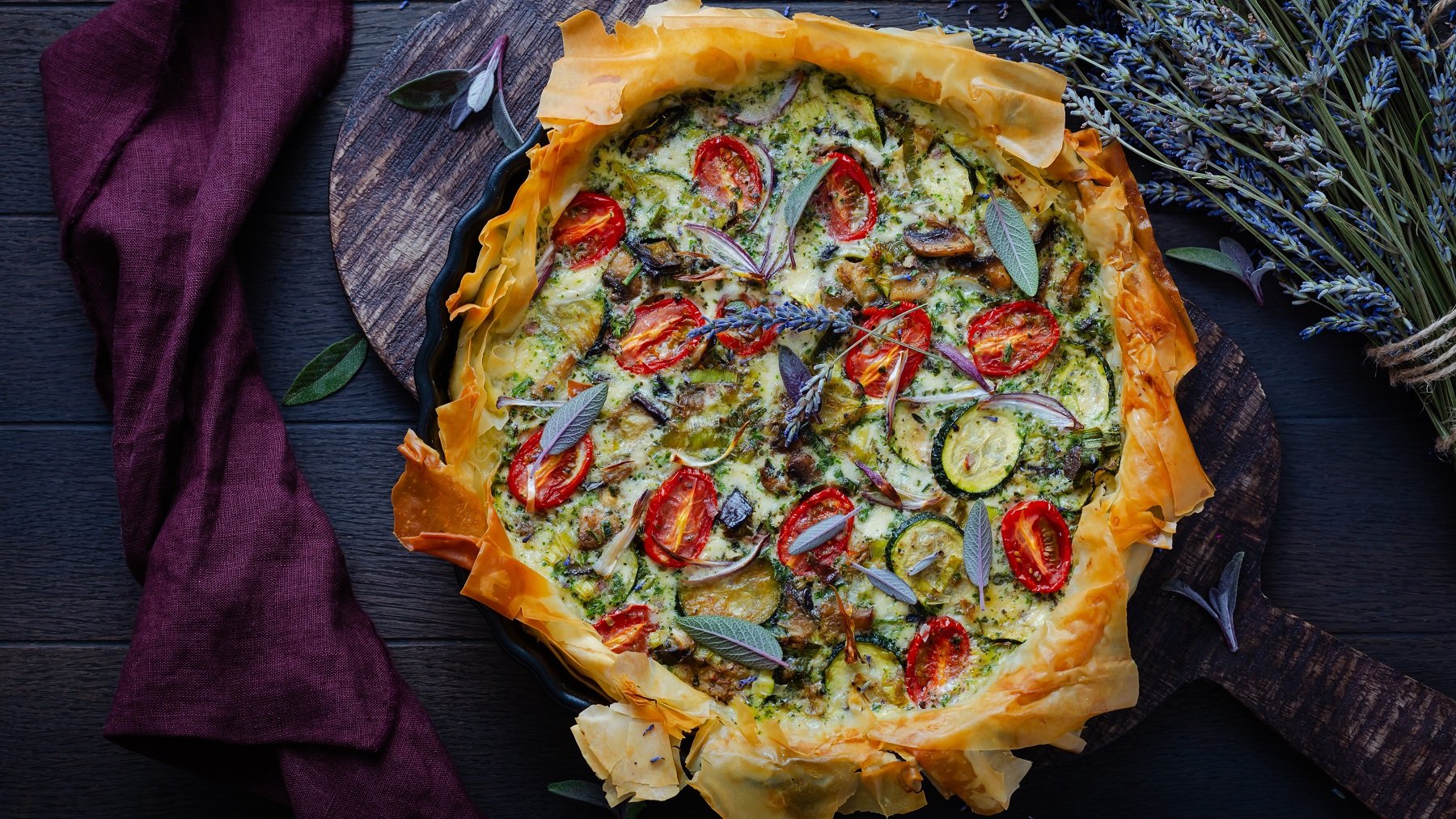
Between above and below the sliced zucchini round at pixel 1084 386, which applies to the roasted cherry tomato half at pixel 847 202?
above

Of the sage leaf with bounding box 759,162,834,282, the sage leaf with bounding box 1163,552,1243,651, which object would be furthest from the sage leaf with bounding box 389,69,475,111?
the sage leaf with bounding box 1163,552,1243,651

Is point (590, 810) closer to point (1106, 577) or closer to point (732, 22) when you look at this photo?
point (1106, 577)

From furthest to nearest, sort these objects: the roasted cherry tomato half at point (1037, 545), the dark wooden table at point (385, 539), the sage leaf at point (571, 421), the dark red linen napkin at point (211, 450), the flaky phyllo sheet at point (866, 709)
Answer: the dark wooden table at point (385, 539)
the dark red linen napkin at point (211, 450)
the roasted cherry tomato half at point (1037, 545)
the sage leaf at point (571, 421)
the flaky phyllo sheet at point (866, 709)

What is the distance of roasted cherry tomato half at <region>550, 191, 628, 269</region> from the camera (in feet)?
8.14

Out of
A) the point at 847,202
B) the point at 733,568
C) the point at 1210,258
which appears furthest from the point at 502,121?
the point at 1210,258

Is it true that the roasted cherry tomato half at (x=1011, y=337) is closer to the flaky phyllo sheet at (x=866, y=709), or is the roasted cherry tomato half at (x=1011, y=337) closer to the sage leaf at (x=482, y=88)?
the flaky phyllo sheet at (x=866, y=709)

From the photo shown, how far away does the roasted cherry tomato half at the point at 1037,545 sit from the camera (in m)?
2.44

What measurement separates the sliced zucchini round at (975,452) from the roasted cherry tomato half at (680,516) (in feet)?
1.84

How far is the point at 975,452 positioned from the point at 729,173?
3.01 feet

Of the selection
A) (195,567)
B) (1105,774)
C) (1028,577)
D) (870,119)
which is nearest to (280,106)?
(195,567)

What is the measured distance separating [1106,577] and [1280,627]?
0.75m

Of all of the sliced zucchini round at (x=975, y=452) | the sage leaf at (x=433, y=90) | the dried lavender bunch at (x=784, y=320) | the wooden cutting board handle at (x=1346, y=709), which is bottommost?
the wooden cutting board handle at (x=1346, y=709)

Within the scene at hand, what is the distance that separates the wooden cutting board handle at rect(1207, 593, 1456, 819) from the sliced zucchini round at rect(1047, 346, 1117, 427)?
28.9 inches

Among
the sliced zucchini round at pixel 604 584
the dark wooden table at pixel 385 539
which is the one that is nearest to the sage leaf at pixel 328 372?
the dark wooden table at pixel 385 539
